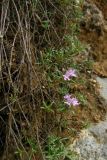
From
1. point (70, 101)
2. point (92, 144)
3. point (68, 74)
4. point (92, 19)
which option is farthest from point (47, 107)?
point (92, 19)

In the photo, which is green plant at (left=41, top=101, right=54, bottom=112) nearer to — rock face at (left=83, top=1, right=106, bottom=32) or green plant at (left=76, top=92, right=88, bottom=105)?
green plant at (left=76, top=92, right=88, bottom=105)

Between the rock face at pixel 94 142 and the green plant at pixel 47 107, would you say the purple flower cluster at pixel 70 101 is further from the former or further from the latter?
the rock face at pixel 94 142

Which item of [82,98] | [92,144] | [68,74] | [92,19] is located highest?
[92,19]

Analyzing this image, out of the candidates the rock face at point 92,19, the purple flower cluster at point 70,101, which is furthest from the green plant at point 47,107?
the rock face at point 92,19

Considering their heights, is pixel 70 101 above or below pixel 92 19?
below

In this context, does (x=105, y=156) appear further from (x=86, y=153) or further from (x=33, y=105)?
(x=33, y=105)

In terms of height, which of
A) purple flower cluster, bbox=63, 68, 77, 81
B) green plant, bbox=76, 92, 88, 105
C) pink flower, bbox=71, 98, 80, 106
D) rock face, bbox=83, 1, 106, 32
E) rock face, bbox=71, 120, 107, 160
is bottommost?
rock face, bbox=71, 120, 107, 160

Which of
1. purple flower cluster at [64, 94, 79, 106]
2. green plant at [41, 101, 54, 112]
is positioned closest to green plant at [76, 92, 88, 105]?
purple flower cluster at [64, 94, 79, 106]

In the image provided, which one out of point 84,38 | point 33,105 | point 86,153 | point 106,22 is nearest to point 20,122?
point 33,105

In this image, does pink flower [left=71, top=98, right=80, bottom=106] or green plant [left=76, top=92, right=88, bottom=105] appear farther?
green plant [left=76, top=92, right=88, bottom=105]

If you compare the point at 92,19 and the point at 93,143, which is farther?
the point at 92,19

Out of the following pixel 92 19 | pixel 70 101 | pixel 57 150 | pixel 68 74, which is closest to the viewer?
pixel 57 150

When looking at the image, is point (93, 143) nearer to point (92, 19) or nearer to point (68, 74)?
point (68, 74)
